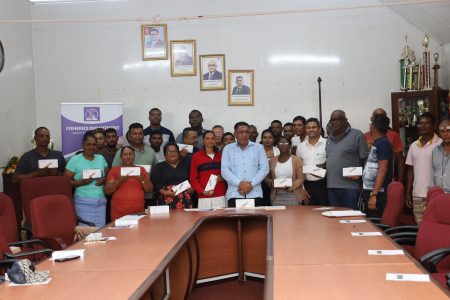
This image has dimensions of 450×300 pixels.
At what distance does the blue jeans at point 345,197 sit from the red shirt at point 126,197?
1.89 metres

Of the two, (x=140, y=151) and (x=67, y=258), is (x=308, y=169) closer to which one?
(x=140, y=151)

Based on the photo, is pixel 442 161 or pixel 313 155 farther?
pixel 313 155

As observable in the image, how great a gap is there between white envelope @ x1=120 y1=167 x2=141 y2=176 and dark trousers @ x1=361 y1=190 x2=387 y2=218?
2.16 m

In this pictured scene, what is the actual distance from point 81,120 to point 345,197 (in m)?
3.78

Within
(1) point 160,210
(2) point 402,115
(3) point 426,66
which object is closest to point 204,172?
(1) point 160,210

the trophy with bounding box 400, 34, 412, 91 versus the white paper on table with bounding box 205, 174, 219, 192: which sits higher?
the trophy with bounding box 400, 34, 412, 91

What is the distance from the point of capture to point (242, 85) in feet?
24.9

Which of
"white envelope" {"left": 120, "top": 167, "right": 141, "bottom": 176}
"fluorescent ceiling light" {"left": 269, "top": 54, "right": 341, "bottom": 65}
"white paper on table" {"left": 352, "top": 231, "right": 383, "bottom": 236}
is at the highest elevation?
"fluorescent ceiling light" {"left": 269, "top": 54, "right": 341, "bottom": 65}

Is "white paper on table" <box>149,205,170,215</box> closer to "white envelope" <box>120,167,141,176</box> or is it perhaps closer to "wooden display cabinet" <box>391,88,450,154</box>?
"white envelope" <box>120,167,141,176</box>

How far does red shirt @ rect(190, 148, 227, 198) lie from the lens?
510 cm

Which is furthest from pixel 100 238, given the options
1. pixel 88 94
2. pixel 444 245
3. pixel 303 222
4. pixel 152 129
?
pixel 88 94

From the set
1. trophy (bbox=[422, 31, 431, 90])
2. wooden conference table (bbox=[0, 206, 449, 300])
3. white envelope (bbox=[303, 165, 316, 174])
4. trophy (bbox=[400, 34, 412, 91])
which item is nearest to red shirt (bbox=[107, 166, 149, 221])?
wooden conference table (bbox=[0, 206, 449, 300])

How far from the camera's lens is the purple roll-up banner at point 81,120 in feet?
22.3

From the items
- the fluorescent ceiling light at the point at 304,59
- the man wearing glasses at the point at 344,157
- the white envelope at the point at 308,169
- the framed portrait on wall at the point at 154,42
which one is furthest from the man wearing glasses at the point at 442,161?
the framed portrait on wall at the point at 154,42
